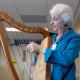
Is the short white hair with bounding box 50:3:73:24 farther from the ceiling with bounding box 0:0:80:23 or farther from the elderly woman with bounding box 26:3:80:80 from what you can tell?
the ceiling with bounding box 0:0:80:23

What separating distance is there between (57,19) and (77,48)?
23 cm

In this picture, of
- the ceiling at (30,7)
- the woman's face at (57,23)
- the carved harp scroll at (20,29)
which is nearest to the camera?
the carved harp scroll at (20,29)

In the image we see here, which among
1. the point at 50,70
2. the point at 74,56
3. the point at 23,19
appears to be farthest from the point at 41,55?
the point at 23,19

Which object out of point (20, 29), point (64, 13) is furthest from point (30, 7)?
point (20, 29)

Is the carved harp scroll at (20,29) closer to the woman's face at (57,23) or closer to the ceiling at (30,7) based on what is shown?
the woman's face at (57,23)

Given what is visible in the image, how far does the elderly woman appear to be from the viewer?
3.88 feet

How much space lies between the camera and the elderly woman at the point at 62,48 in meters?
1.18

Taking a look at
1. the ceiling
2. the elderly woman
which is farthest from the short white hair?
the ceiling

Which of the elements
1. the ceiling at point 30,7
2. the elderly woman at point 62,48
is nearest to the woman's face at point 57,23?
the elderly woman at point 62,48

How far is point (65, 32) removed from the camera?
53.3 inches

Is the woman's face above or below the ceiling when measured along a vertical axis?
above

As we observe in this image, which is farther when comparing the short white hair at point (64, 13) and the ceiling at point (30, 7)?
the ceiling at point (30, 7)

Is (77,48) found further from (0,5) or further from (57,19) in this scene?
(0,5)

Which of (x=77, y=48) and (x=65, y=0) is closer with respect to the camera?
(x=77, y=48)
